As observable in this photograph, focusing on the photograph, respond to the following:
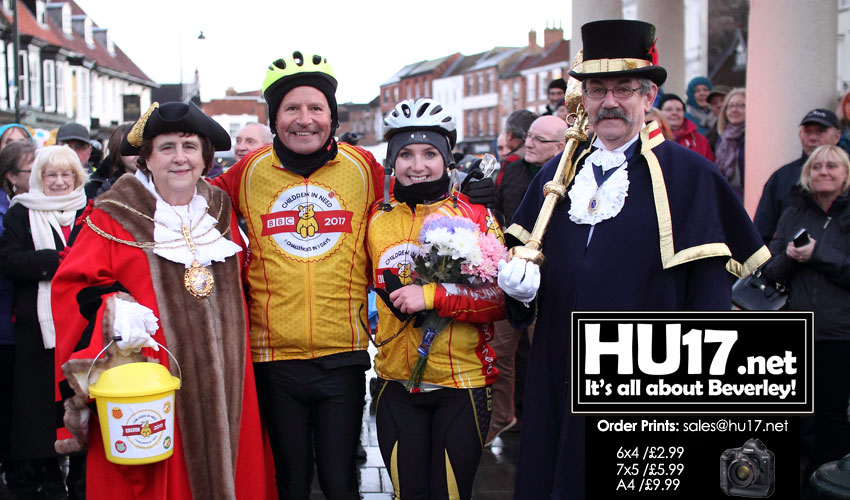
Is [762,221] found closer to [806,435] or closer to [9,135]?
→ [806,435]

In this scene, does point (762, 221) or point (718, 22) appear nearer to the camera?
point (762, 221)

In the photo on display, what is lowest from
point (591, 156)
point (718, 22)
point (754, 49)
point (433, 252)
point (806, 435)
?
point (806, 435)

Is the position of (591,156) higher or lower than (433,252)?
higher

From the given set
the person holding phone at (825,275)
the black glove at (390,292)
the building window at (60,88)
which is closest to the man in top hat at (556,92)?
the person holding phone at (825,275)

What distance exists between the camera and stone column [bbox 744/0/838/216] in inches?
261

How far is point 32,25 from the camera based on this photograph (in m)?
36.9

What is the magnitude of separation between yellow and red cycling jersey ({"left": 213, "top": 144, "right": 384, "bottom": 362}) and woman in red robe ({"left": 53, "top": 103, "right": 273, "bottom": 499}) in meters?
0.12

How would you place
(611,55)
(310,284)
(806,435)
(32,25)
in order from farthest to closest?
1. (32,25)
2. (806,435)
3. (310,284)
4. (611,55)

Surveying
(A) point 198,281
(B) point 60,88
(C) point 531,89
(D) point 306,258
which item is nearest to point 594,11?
(D) point 306,258

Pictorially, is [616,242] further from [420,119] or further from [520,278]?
[420,119]

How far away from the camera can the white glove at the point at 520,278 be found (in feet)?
9.84

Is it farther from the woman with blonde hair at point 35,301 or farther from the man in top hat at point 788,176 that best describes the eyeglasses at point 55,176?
the man in top hat at point 788,176

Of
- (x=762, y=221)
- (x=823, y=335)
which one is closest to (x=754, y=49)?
(x=762, y=221)

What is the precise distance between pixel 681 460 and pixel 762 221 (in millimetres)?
3679
